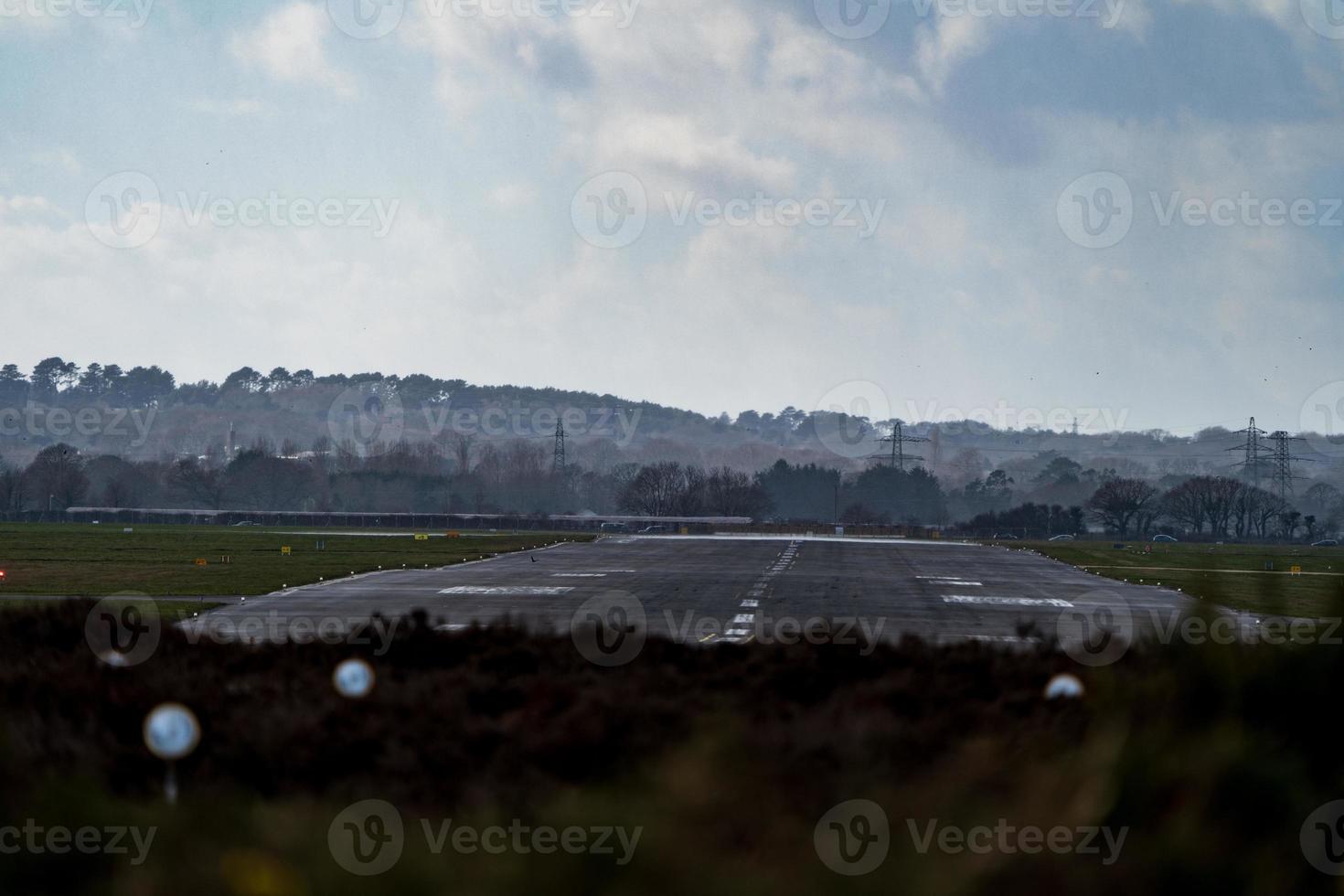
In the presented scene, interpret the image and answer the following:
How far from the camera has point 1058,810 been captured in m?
4.78

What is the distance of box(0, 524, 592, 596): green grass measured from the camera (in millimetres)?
40844

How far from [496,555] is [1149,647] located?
2222 inches

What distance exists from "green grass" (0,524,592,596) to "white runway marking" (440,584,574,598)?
613 centimetres

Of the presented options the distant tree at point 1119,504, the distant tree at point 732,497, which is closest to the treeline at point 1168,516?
the distant tree at point 1119,504

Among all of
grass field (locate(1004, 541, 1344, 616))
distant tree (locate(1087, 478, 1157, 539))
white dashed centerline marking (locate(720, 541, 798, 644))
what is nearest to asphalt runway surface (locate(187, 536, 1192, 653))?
white dashed centerline marking (locate(720, 541, 798, 644))

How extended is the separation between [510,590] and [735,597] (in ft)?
25.1

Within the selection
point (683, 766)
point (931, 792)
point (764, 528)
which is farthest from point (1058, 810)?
point (764, 528)

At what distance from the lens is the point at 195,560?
56344 millimetres

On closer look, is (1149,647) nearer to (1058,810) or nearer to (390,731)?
(1058,810)

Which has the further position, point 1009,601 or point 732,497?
point 732,497

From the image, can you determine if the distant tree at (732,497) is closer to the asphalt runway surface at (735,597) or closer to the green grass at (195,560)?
the green grass at (195,560)

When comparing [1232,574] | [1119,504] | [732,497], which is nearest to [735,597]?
[1232,574]

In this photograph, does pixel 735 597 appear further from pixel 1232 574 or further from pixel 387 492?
pixel 387 492

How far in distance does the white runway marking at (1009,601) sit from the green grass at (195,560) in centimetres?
2245
